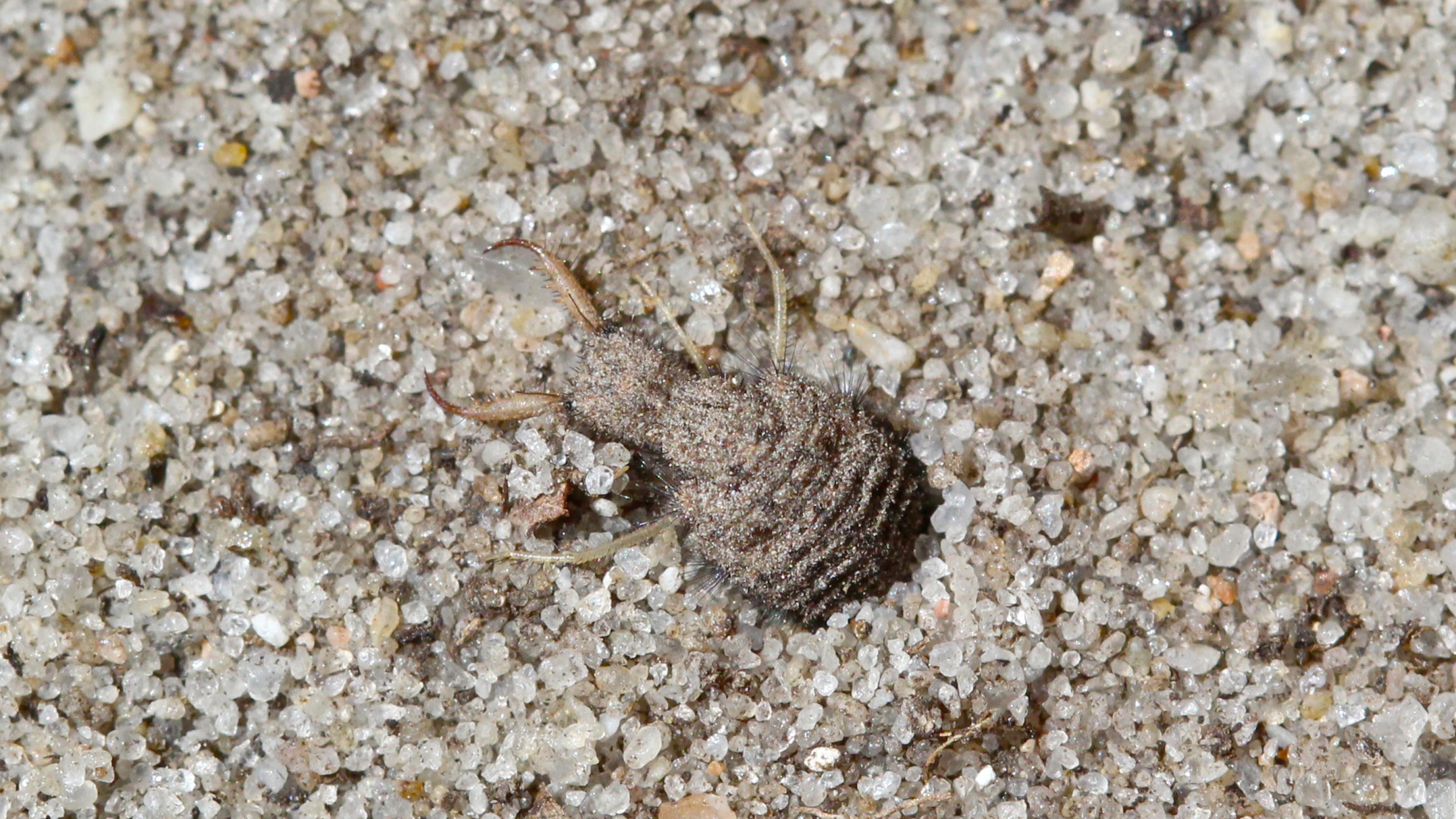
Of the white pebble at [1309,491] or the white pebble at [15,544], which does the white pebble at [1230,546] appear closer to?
the white pebble at [1309,491]

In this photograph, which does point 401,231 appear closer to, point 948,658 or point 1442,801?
point 948,658

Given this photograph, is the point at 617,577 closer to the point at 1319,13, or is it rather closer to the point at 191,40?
the point at 191,40

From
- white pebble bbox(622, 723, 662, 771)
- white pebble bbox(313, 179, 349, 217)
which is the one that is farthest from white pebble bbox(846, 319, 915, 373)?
white pebble bbox(313, 179, 349, 217)

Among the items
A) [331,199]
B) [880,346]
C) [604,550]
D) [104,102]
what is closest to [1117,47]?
[880,346]

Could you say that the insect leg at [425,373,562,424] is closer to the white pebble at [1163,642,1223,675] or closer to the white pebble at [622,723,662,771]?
the white pebble at [622,723,662,771]

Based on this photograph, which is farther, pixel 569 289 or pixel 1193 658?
pixel 569 289

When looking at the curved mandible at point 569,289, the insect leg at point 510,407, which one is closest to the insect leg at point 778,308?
the curved mandible at point 569,289
